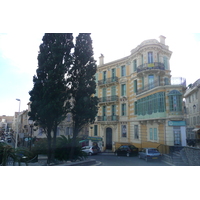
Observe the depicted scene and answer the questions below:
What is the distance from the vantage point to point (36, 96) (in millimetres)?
6449

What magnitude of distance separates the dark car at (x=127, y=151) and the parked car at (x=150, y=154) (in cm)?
29

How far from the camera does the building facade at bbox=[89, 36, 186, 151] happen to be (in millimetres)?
7809

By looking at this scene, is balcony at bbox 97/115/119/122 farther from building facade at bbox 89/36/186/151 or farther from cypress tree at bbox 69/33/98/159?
cypress tree at bbox 69/33/98/159

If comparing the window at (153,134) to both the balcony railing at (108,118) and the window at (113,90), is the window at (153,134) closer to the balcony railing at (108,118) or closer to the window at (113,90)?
the balcony railing at (108,118)

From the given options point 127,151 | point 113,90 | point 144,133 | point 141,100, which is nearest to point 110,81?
Result: point 113,90

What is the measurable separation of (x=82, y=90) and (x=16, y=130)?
2.87 metres

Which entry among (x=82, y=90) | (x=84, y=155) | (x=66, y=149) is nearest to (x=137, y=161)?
(x=84, y=155)

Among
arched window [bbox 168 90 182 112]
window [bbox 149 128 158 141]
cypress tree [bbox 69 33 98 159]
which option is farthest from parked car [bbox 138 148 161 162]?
cypress tree [bbox 69 33 98 159]

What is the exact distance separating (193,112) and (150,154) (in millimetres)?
2707

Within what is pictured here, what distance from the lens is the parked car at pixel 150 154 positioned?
21.7 ft

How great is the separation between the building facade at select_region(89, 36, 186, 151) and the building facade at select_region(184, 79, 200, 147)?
31 centimetres

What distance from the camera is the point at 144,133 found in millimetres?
8719

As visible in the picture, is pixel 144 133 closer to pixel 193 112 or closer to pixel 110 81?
pixel 193 112

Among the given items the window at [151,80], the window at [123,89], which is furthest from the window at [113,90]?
the window at [151,80]
